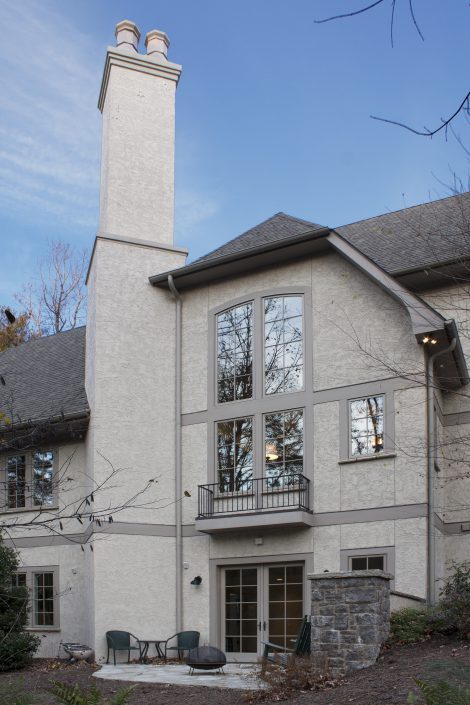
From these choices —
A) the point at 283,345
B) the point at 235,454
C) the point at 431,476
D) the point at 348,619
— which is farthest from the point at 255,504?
the point at 348,619

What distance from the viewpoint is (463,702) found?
426 centimetres

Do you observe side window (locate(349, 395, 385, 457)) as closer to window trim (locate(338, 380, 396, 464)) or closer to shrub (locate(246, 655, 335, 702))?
window trim (locate(338, 380, 396, 464))

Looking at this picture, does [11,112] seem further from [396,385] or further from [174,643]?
[174,643]

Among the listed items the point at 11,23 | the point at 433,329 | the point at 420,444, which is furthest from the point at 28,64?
the point at 420,444

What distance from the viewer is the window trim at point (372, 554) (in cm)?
1403

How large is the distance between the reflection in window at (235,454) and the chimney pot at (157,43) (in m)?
8.52

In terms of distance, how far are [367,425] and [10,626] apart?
6507 mm

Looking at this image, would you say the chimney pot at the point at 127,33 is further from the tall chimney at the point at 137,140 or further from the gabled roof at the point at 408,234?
the gabled roof at the point at 408,234

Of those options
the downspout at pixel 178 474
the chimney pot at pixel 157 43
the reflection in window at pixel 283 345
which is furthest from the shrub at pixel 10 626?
Answer: the chimney pot at pixel 157 43

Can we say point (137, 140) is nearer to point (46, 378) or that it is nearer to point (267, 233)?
point (267, 233)

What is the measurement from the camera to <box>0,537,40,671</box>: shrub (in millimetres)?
13164

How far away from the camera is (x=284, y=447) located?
51.7 feet

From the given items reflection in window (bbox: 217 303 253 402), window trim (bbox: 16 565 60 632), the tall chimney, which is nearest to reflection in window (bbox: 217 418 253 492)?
reflection in window (bbox: 217 303 253 402)

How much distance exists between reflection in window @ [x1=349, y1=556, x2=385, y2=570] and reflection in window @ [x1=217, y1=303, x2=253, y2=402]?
3.64m
